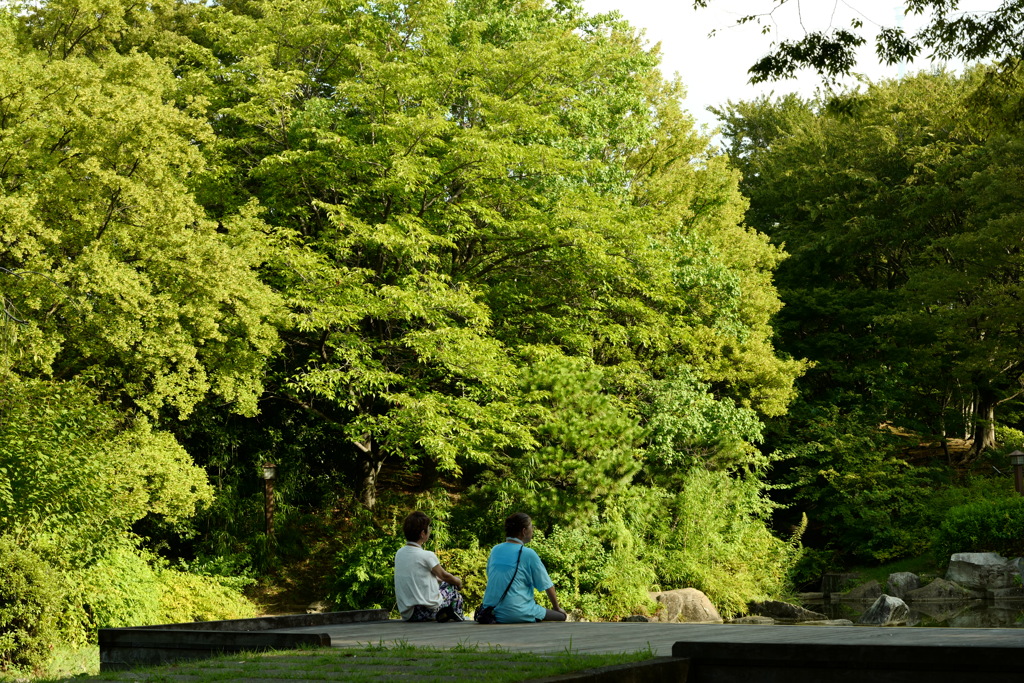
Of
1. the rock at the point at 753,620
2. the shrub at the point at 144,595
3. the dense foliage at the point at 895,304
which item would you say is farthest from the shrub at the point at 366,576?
the dense foliage at the point at 895,304

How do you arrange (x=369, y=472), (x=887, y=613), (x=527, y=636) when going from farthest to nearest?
(x=369, y=472) < (x=887, y=613) < (x=527, y=636)

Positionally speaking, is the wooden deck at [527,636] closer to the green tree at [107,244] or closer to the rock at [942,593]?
the green tree at [107,244]

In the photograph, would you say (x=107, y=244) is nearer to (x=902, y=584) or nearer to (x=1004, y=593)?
(x=902, y=584)

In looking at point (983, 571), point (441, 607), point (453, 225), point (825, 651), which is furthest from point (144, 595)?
point (983, 571)

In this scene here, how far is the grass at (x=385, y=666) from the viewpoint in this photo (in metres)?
5.00

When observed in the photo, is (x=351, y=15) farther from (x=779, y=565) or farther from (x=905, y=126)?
(x=905, y=126)

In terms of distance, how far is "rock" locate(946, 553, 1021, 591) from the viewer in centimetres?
2172

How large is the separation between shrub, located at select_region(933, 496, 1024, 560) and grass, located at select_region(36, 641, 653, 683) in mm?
19669

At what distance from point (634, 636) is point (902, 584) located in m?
18.0

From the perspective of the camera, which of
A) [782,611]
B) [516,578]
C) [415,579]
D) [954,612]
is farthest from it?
[782,611]

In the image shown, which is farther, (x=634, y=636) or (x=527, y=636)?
(x=527, y=636)

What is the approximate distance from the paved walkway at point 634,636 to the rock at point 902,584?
1637 centimetres

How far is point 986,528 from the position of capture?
22.7m

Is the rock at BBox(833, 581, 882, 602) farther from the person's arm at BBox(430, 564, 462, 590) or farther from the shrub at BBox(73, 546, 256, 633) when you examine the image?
the person's arm at BBox(430, 564, 462, 590)
